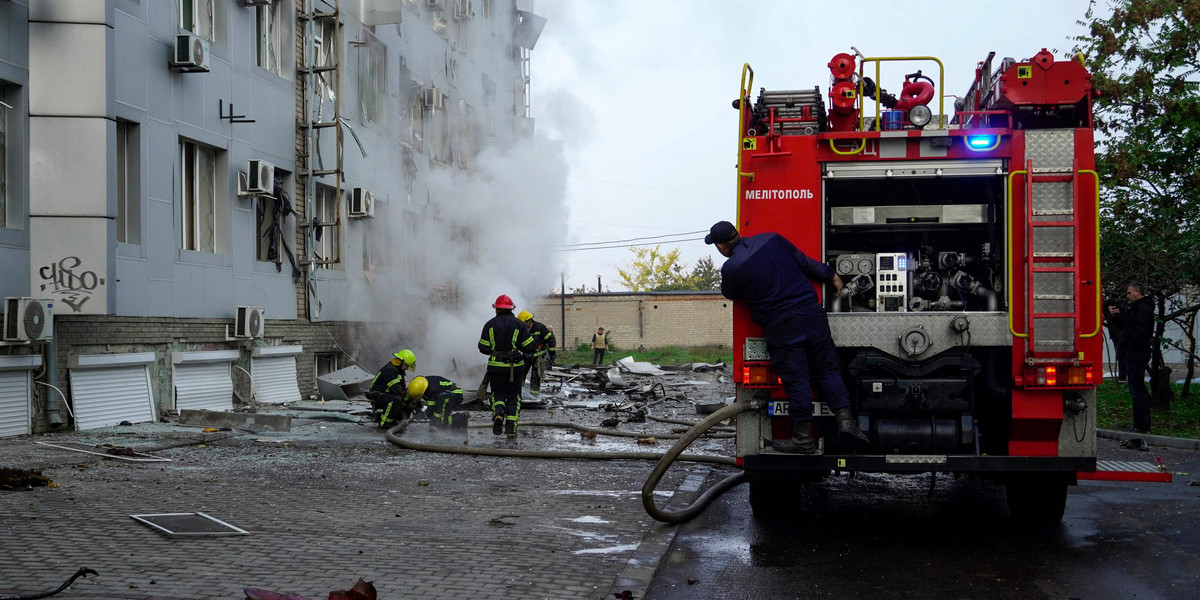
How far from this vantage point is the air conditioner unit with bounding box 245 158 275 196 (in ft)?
52.0

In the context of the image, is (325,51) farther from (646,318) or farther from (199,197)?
(646,318)

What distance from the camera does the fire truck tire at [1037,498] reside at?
679cm

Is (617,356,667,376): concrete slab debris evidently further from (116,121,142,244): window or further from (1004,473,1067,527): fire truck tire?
(1004,473,1067,527): fire truck tire

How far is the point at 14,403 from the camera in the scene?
1134cm

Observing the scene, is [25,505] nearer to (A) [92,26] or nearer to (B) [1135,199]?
(A) [92,26]

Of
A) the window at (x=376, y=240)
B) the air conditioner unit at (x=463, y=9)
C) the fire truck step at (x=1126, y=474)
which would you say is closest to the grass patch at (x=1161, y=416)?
the fire truck step at (x=1126, y=474)

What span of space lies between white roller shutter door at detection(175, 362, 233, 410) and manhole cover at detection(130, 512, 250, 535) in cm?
805

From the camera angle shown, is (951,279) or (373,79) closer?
(951,279)

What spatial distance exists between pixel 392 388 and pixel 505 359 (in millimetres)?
1610

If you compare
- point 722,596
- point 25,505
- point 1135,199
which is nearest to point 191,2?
point 25,505

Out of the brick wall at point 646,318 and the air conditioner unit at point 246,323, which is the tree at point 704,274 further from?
the air conditioner unit at point 246,323

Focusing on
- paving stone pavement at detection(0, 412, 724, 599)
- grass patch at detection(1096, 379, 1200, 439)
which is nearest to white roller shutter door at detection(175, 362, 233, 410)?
paving stone pavement at detection(0, 412, 724, 599)

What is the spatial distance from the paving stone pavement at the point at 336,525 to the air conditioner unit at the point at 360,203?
9.30 m

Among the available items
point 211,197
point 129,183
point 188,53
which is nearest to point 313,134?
point 211,197
